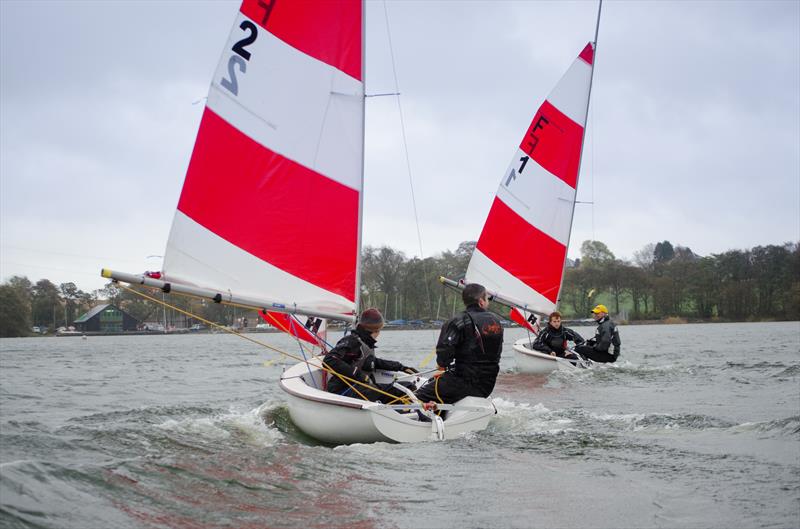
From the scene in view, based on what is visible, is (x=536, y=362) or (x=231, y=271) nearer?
(x=231, y=271)

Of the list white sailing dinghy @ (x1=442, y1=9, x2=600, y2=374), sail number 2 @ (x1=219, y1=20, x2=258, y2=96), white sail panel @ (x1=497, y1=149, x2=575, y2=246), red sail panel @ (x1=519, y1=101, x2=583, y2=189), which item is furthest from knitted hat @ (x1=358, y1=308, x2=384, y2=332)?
red sail panel @ (x1=519, y1=101, x2=583, y2=189)

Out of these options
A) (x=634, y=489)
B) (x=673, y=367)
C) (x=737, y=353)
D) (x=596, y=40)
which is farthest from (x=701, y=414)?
(x=737, y=353)

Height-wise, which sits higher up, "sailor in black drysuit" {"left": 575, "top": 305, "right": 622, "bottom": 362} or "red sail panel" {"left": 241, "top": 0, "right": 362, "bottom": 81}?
"red sail panel" {"left": 241, "top": 0, "right": 362, "bottom": 81}

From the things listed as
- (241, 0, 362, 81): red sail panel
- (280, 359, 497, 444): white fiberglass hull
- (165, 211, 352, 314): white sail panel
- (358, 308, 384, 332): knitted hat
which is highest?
(241, 0, 362, 81): red sail panel

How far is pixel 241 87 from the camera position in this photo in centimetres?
821

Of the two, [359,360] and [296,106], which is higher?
[296,106]

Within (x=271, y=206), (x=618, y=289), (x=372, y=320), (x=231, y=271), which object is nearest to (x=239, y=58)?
(x=271, y=206)

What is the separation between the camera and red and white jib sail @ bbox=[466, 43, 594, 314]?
1683 centimetres

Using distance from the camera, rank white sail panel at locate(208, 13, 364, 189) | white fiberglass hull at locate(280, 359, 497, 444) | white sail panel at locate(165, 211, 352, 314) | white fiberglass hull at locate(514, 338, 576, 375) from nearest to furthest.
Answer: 1. white fiberglass hull at locate(280, 359, 497, 444)
2. white sail panel at locate(165, 211, 352, 314)
3. white sail panel at locate(208, 13, 364, 189)
4. white fiberglass hull at locate(514, 338, 576, 375)

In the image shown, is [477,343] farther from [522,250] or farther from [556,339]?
[522,250]

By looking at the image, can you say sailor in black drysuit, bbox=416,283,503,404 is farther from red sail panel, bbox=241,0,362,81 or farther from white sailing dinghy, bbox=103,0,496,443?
red sail panel, bbox=241,0,362,81

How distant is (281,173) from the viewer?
8.46 metres

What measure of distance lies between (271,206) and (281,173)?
381 mm

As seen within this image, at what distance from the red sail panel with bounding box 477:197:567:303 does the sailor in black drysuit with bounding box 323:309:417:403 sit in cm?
975
